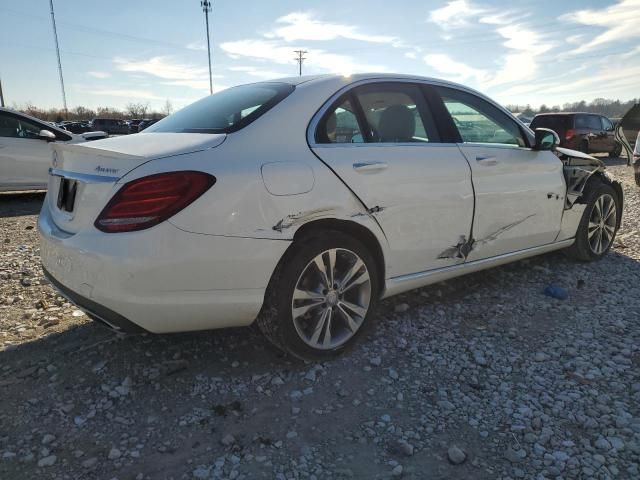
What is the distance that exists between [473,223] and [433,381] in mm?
1257

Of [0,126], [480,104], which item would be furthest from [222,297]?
[0,126]

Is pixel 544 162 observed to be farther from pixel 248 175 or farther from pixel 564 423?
pixel 248 175

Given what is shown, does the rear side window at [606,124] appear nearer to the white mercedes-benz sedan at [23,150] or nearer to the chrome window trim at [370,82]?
the chrome window trim at [370,82]

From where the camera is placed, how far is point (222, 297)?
8.13ft

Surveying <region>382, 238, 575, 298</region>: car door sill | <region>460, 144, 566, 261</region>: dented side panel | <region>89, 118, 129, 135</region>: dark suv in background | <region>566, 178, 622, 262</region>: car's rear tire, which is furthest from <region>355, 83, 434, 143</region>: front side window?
<region>89, 118, 129, 135</region>: dark suv in background

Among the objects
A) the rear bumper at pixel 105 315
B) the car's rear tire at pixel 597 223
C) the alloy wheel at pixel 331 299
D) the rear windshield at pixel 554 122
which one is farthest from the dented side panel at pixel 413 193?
the rear windshield at pixel 554 122

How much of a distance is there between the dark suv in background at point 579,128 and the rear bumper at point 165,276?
49.9 ft

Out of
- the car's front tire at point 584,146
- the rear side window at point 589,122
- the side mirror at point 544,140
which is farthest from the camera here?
the car's front tire at point 584,146

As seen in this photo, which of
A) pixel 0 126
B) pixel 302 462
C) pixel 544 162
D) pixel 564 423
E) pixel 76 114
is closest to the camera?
pixel 302 462

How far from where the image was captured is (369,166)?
2906 millimetres

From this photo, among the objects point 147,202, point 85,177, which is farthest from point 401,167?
point 85,177

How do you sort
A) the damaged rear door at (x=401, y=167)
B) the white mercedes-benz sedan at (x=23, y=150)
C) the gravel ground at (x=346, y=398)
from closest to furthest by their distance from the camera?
the gravel ground at (x=346, y=398) < the damaged rear door at (x=401, y=167) < the white mercedes-benz sedan at (x=23, y=150)

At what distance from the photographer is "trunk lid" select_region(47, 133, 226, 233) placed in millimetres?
2355

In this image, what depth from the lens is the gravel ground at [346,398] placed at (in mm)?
2125
